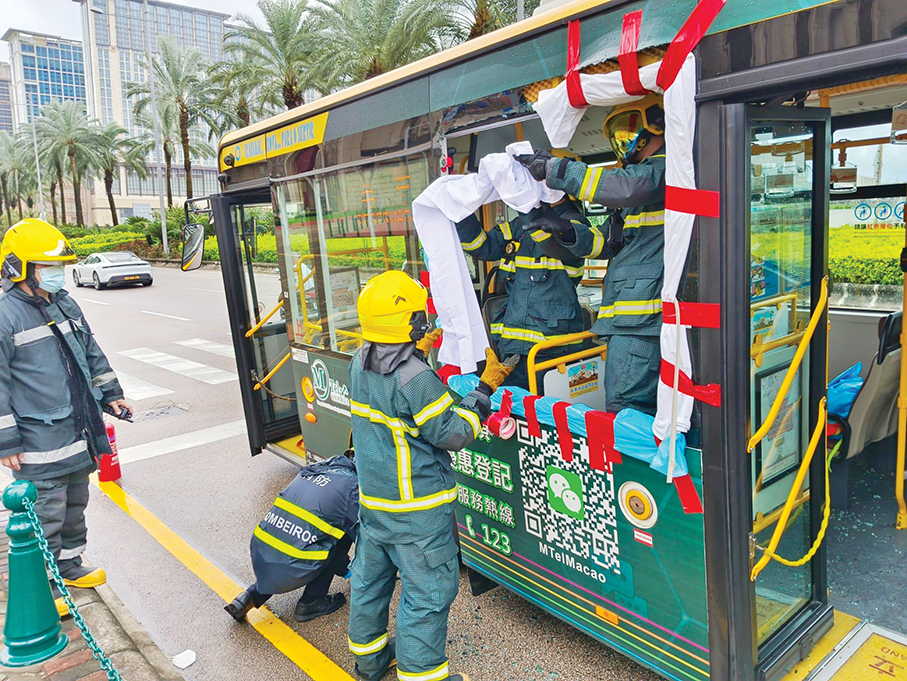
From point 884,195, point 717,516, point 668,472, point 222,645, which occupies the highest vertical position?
point 884,195

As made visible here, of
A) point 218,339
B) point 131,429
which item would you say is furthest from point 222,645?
point 218,339

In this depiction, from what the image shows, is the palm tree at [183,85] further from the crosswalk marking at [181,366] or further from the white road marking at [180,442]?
the white road marking at [180,442]

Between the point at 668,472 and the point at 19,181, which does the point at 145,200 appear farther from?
the point at 668,472

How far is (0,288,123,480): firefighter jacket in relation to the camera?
3633mm

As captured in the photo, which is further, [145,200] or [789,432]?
[145,200]

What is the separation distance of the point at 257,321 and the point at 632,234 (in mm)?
4000

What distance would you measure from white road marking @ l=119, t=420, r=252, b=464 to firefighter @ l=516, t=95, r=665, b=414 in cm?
529

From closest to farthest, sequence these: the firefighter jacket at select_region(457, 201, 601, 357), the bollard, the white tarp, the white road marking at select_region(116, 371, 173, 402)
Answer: the bollard
the white tarp
the firefighter jacket at select_region(457, 201, 601, 357)
the white road marking at select_region(116, 371, 173, 402)

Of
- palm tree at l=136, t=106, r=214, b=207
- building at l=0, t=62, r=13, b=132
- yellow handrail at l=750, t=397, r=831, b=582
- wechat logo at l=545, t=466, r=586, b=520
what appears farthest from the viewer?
building at l=0, t=62, r=13, b=132

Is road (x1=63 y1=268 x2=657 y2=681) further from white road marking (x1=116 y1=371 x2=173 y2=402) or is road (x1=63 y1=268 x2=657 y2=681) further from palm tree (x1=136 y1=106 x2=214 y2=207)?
palm tree (x1=136 y1=106 x2=214 y2=207)

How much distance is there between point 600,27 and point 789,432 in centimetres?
178

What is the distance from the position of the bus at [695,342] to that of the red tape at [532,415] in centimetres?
1

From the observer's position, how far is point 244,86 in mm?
23781

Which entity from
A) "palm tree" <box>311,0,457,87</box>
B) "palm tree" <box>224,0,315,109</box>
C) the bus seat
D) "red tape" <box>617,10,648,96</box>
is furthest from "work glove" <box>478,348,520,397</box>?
"palm tree" <box>224,0,315,109</box>
